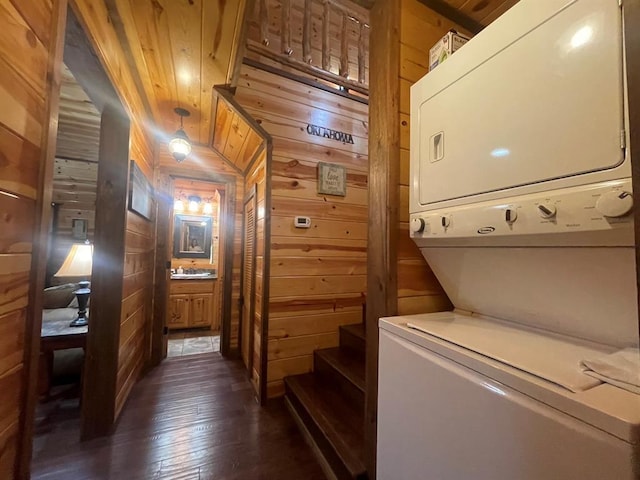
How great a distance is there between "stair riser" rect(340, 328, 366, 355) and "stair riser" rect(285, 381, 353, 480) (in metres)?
0.56

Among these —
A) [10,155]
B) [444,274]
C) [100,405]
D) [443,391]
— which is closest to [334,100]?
[444,274]

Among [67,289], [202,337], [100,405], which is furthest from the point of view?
[202,337]

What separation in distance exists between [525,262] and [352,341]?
1620 millimetres

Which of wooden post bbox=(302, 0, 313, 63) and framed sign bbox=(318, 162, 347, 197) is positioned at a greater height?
wooden post bbox=(302, 0, 313, 63)

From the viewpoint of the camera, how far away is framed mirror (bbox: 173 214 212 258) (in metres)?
4.57

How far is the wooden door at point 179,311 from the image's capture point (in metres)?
3.87

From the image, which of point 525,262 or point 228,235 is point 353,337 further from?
point 228,235

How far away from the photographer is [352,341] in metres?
2.11

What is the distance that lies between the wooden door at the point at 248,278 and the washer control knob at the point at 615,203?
2.25 meters

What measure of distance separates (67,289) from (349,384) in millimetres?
3148

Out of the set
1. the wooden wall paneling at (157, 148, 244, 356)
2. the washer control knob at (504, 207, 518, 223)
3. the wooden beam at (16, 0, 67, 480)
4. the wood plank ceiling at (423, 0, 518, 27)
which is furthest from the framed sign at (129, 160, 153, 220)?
the washer control knob at (504, 207, 518, 223)

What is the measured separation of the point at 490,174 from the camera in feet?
2.35

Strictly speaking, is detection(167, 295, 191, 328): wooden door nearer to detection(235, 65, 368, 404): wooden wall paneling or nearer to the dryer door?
detection(235, 65, 368, 404): wooden wall paneling

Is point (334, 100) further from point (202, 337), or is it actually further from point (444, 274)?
point (202, 337)
